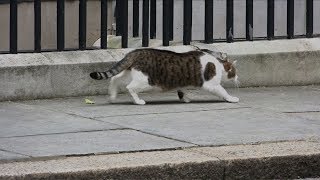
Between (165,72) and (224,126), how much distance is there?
142 centimetres

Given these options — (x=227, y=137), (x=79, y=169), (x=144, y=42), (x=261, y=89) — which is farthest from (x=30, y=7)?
(x=79, y=169)

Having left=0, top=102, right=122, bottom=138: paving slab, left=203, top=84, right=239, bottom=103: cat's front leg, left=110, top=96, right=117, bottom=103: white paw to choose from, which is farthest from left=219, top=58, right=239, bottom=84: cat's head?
left=0, top=102, right=122, bottom=138: paving slab

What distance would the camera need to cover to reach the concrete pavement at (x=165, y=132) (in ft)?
23.3

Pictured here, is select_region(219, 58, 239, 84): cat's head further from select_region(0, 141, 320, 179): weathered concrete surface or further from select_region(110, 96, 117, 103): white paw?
select_region(0, 141, 320, 179): weathered concrete surface

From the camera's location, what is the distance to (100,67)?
404 inches

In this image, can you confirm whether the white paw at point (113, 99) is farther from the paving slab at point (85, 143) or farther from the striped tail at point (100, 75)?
the paving slab at point (85, 143)

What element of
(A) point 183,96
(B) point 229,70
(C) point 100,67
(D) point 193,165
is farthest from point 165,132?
(C) point 100,67

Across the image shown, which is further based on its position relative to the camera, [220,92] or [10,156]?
[220,92]

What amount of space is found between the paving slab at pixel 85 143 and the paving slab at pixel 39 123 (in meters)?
0.23

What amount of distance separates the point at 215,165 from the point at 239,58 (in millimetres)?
3878

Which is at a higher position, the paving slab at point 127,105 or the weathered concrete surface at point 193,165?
the paving slab at point 127,105

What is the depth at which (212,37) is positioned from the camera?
36.3ft

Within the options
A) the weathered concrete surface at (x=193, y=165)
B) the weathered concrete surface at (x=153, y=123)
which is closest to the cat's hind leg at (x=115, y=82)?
the weathered concrete surface at (x=153, y=123)

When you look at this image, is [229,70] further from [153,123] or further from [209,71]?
[153,123]
